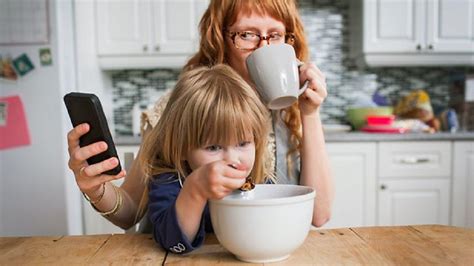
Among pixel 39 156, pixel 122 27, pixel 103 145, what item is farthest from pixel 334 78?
pixel 103 145

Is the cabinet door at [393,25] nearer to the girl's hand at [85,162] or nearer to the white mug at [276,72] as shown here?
the white mug at [276,72]

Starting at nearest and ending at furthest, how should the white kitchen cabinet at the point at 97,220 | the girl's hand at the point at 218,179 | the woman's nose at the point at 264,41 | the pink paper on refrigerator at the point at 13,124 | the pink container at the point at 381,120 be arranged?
the girl's hand at the point at 218,179 → the woman's nose at the point at 264,41 → the pink paper on refrigerator at the point at 13,124 → the white kitchen cabinet at the point at 97,220 → the pink container at the point at 381,120

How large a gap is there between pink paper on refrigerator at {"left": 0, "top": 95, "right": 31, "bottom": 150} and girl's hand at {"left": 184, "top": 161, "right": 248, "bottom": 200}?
1.63 m

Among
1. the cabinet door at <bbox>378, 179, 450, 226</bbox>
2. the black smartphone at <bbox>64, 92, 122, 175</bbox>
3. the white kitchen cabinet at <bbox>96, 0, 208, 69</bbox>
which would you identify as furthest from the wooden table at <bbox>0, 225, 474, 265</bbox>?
the white kitchen cabinet at <bbox>96, 0, 208, 69</bbox>

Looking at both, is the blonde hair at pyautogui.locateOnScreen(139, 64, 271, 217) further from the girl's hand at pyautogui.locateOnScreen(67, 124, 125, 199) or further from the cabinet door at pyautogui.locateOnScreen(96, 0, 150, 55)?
the cabinet door at pyautogui.locateOnScreen(96, 0, 150, 55)

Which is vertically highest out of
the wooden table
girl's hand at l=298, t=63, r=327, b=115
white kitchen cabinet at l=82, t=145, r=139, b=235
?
girl's hand at l=298, t=63, r=327, b=115

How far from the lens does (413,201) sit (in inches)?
87.9

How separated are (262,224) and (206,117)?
0.21 meters

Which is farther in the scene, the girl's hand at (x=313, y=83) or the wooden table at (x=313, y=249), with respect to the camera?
the girl's hand at (x=313, y=83)

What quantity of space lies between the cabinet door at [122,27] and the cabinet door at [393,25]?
125cm

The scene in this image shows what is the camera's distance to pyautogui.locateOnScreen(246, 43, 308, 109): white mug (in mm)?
755

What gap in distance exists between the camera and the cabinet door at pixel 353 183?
2.18 metres

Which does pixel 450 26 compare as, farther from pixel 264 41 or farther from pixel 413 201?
pixel 264 41

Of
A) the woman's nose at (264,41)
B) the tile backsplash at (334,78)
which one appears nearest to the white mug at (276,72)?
the woman's nose at (264,41)
